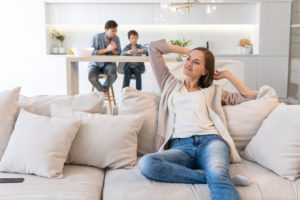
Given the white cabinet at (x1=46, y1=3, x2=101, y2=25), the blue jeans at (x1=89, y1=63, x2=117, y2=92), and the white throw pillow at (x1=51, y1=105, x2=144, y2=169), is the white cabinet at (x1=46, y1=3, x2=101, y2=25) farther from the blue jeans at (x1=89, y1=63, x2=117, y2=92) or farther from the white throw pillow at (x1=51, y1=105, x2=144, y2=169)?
the white throw pillow at (x1=51, y1=105, x2=144, y2=169)

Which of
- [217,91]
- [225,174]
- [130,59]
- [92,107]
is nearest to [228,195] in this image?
[225,174]

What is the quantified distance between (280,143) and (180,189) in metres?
0.63

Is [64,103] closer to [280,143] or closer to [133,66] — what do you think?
[280,143]

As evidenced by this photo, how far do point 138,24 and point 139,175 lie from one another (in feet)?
17.1

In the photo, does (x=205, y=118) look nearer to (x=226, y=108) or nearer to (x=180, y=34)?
(x=226, y=108)

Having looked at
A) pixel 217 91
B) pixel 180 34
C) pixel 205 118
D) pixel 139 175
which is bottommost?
Answer: pixel 139 175

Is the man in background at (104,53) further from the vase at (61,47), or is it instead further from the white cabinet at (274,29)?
the white cabinet at (274,29)

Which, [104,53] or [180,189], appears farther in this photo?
[104,53]

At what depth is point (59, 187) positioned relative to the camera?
1847 millimetres

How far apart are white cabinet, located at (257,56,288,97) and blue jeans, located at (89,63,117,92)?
2925 millimetres

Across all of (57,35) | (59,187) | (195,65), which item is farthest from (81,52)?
(57,35)

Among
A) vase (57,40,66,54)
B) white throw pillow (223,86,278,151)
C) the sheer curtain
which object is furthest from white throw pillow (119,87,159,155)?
vase (57,40,66,54)

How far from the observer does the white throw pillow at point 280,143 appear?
2.00m

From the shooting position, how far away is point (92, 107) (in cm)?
240
